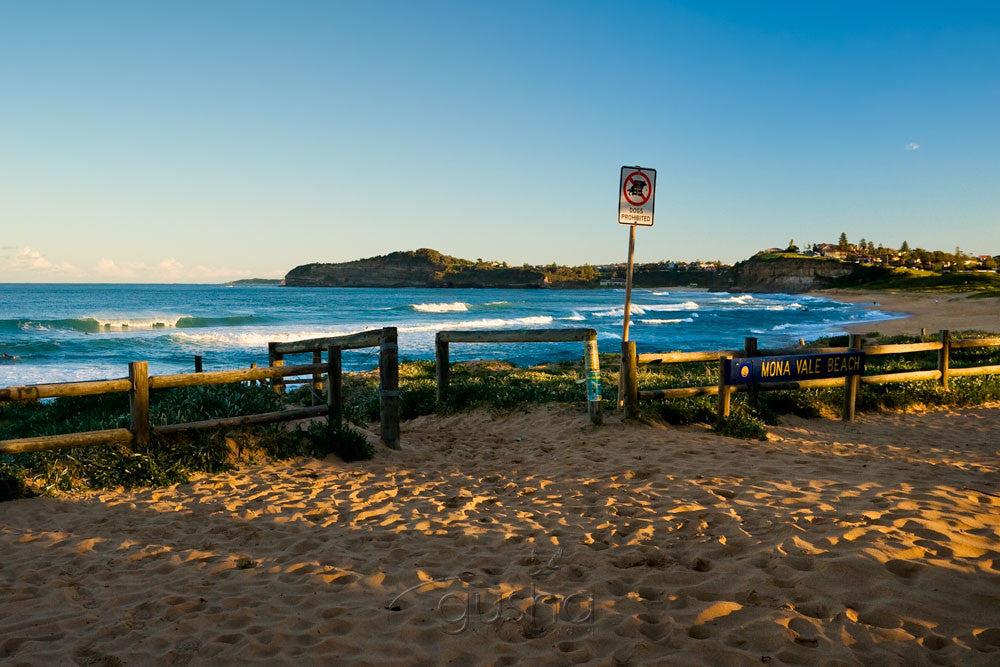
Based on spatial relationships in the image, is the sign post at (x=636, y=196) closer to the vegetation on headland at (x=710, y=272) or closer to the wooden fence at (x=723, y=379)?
the wooden fence at (x=723, y=379)

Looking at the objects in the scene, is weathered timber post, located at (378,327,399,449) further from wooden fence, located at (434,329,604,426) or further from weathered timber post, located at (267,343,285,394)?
weathered timber post, located at (267,343,285,394)

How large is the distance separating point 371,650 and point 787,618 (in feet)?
7.19

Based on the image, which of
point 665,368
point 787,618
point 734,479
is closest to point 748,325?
point 665,368

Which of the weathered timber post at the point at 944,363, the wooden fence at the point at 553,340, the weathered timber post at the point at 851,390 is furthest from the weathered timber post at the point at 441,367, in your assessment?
the weathered timber post at the point at 944,363

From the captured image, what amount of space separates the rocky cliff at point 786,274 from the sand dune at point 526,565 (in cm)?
12300

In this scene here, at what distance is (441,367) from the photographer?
979 cm

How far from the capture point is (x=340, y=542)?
4.60 m

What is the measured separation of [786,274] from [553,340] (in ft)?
428

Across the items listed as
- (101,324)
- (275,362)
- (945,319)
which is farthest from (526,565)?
(101,324)

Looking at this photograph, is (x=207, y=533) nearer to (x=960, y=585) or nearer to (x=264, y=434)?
(x=264, y=434)

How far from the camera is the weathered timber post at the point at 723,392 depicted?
8180mm

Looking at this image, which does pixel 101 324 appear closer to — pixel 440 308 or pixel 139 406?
pixel 440 308

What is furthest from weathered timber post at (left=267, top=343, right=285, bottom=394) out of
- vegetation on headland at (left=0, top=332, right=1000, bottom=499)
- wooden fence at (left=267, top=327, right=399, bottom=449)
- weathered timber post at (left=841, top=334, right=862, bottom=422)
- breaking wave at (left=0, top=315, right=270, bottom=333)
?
breaking wave at (left=0, top=315, right=270, bottom=333)

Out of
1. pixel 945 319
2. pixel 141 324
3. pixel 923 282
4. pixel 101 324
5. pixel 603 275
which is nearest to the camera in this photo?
pixel 945 319
